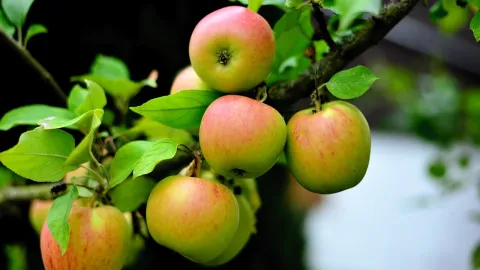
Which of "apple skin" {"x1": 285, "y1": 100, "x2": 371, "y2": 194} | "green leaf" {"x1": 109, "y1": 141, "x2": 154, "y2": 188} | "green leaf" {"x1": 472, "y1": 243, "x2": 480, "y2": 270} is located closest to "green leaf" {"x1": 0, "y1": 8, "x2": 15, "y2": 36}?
"green leaf" {"x1": 109, "y1": 141, "x2": 154, "y2": 188}

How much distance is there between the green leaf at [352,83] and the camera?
0.43 meters

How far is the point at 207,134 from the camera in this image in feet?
1.40

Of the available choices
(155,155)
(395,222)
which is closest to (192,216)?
(155,155)

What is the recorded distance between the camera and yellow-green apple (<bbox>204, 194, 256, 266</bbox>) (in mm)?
518

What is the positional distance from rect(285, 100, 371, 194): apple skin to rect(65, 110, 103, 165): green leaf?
15cm

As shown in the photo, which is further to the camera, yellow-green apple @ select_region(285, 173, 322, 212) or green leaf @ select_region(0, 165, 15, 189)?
yellow-green apple @ select_region(285, 173, 322, 212)

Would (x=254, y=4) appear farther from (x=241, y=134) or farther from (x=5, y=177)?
(x=5, y=177)

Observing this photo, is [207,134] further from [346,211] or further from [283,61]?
[346,211]

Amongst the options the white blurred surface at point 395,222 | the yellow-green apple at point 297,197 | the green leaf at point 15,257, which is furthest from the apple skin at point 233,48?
the white blurred surface at point 395,222

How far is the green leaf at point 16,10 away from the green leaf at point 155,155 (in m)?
0.25

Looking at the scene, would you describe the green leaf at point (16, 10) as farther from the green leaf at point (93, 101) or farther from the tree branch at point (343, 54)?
the tree branch at point (343, 54)

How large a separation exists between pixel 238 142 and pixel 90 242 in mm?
145

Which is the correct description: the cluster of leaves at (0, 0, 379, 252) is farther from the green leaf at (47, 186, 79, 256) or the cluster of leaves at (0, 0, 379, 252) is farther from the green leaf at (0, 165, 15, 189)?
the green leaf at (0, 165, 15, 189)

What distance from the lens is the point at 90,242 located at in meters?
0.44
